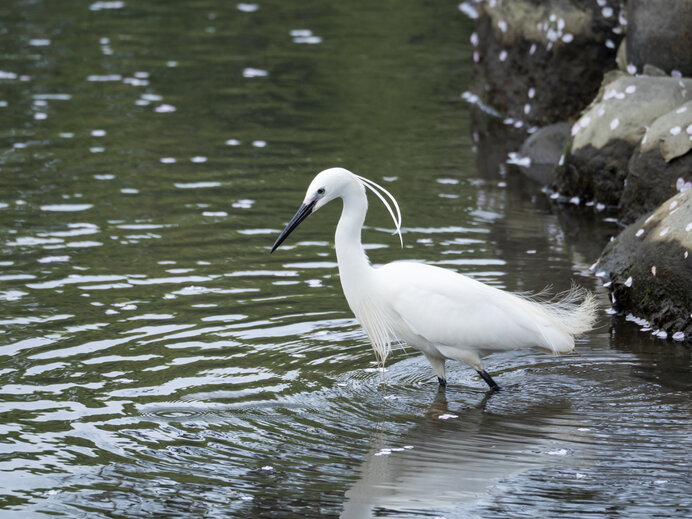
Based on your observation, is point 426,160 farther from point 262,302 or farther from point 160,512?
point 160,512

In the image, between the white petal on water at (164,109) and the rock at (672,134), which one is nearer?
the rock at (672,134)

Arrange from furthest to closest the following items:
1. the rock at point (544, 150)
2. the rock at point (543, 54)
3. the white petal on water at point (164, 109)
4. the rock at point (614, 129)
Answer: the white petal on water at point (164, 109)
the rock at point (543, 54)
the rock at point (544, 150)
the rock at point (614, 129)

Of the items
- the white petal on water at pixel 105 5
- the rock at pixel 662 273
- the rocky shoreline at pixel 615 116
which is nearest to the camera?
the rock at pixel 662 273

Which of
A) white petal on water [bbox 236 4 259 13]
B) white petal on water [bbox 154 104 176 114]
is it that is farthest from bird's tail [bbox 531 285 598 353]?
white petal on water [bbox 236 4 259 13]

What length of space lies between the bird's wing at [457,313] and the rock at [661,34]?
5866 mm

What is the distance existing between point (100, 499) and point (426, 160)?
27.2 ft

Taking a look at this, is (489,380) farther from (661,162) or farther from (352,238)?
(661,162)

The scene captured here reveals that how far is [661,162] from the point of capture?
10555mm

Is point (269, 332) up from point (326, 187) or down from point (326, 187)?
down

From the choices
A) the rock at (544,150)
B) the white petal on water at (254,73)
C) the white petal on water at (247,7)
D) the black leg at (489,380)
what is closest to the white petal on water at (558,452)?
the black leg at (489,380)

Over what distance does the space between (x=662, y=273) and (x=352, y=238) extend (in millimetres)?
2637

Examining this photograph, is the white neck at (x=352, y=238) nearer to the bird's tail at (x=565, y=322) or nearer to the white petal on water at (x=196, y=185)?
the bird's tail at (x=565, y=322)

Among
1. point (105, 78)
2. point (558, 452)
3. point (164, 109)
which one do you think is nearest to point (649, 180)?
point (558, 452)

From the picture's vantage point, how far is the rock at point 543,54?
14.3m
